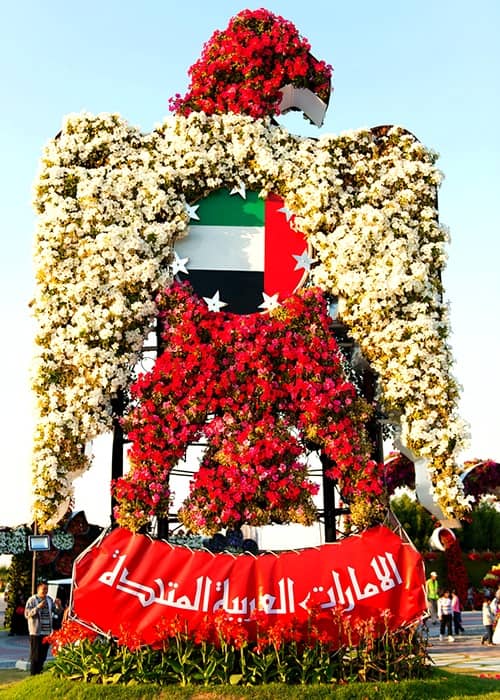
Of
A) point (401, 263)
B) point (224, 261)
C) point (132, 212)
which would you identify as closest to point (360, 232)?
point (401, 263)

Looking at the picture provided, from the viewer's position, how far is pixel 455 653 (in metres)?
14.9

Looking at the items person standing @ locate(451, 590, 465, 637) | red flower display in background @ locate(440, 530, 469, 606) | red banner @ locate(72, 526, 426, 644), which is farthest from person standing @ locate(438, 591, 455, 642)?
red banner @ locate(72, 526, 426, 644)

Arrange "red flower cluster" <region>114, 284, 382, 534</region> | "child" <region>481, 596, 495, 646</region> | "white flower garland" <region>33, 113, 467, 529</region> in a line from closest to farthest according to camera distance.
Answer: "red flower cluster" <region>114, 284, 382, 534</region> < "white flower garland" <region>33, 113, 467, 529</region> < "child" <region>481, 596, 495, 646</region>

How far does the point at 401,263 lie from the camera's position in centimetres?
1102

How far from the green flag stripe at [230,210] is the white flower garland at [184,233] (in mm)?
177

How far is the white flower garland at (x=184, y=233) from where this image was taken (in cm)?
1057

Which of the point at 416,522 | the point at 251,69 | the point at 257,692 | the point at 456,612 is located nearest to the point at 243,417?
the point at 257,692

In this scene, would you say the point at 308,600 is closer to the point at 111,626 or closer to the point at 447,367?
the point at 111,626

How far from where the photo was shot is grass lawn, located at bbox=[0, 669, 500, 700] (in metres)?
8.50

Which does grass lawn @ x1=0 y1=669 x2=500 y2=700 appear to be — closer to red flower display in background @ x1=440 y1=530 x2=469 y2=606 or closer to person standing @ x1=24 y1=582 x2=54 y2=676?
person standing @ x1=24 y1=582 x2=54 y2=676

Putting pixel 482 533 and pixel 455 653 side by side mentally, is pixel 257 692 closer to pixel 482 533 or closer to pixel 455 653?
pixel 455 653

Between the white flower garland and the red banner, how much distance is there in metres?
1.11

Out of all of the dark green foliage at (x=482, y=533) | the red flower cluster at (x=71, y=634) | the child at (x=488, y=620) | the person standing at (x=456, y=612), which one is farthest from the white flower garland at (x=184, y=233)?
the dark green foliage at (x=482, y=533)

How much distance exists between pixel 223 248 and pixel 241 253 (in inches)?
11.2
